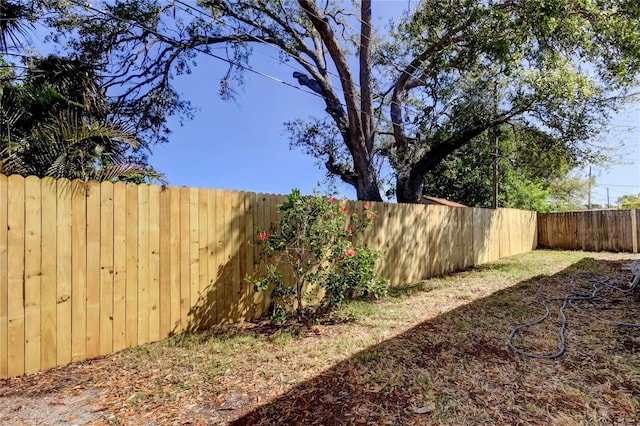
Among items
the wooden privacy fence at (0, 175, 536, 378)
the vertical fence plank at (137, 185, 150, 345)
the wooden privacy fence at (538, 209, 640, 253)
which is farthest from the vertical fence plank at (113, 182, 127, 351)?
the wooden privacy fence at (538, 209, 640, 253)

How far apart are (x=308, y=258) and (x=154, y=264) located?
178 centimetres

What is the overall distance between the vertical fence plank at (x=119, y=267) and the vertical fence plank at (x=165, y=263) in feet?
1.08

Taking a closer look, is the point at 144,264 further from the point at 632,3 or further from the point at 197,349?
the point at 632,3

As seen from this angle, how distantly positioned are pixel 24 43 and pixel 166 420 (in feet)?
17.7

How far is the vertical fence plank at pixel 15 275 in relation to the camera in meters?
2.62

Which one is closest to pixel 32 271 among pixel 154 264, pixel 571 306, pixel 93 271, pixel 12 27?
pixel 93 271

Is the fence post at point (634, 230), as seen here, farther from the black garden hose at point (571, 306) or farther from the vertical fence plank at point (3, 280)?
the vertical fence plank at point (3, 280)

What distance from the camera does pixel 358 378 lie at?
261cm

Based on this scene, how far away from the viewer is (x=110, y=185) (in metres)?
3.12

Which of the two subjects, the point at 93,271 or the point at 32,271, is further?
the point at 93,271

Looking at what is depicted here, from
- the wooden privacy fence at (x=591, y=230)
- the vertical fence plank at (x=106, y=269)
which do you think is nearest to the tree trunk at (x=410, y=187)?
the wooden privacy fence at (x=591, y=230)

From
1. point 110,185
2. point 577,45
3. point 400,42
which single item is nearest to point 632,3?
point 577,45

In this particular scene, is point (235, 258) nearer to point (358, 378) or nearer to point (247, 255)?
point (247, 255)

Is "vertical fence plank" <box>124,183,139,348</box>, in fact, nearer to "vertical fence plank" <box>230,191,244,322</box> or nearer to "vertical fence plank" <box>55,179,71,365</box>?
"vertical fence plank" <box>55,179,71,365</box>
